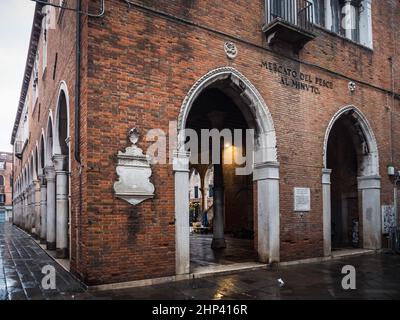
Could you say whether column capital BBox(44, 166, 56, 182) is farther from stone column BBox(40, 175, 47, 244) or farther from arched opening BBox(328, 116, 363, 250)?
arched opening BBox(328, 116, 363, 250)

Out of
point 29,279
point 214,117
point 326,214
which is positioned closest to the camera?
point 29,279

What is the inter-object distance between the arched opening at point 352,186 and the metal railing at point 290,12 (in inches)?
113

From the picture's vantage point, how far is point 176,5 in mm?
8242

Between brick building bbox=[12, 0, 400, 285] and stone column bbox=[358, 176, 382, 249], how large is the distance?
0.04 m

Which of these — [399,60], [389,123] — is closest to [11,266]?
[389,123]

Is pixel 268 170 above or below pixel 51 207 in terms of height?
above

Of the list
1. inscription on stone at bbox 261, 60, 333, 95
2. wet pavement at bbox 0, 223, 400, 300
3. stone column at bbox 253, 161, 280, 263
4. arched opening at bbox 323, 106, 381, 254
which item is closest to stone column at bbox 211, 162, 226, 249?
arched opening at bbox 323, 106, 381, 254

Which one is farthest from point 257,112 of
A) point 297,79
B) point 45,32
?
point 45,32

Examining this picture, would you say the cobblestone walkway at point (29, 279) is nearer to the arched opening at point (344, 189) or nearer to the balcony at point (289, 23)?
the balcony at point (289, 23)

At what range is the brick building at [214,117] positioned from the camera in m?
7.17

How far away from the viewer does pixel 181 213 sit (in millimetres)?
7879

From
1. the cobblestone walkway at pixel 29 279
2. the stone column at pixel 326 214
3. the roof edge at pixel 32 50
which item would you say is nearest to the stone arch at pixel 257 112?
the stone column at pixel 326 214

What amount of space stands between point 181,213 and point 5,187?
55.6 m

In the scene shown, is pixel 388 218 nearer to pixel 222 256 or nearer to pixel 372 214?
pixel 372 214
